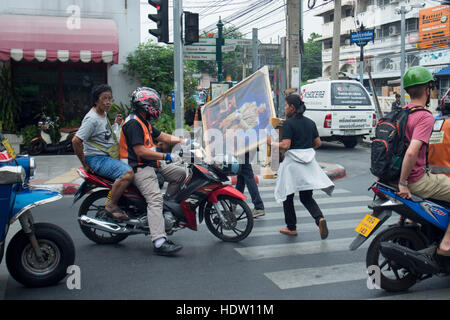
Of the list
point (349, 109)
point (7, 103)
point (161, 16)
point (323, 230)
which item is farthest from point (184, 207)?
point (349, 109)

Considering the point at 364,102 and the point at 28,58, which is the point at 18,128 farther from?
the point at 364,102

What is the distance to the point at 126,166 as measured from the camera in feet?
17.3

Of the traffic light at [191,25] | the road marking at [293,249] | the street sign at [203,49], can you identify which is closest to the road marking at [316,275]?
the road marking at [293,249]

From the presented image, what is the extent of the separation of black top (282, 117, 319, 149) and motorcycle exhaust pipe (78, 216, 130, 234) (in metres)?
2.21

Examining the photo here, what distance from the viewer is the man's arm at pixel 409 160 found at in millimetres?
3793

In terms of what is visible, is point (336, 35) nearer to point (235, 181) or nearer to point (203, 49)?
point (203, 49)

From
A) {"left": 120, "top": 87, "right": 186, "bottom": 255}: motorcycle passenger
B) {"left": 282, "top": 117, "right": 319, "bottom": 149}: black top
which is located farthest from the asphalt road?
{"left": 282, "top": 117, "right": 319, "bottom": 149}: black top

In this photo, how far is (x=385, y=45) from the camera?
153 ft

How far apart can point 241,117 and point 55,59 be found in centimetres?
756

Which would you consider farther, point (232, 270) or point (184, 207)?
point (184, 207)

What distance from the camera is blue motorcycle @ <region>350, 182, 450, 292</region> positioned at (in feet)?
12.7

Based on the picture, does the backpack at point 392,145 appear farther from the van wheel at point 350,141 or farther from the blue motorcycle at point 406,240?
the van wheel at point 350,141
